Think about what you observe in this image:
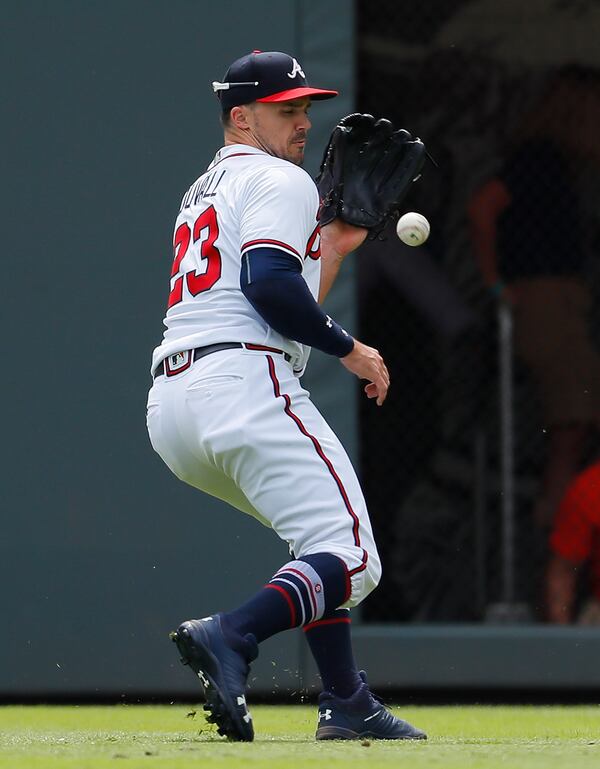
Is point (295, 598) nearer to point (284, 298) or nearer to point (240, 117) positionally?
point (284, 298)

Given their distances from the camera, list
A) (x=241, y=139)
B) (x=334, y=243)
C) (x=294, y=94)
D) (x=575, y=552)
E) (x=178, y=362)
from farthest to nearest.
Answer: (x=575, y=552) → (x=334, y=243) → (x=241, y=139) → (x=294, y=94) → (x=178, y=362)

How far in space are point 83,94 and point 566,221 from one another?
82.1 inches

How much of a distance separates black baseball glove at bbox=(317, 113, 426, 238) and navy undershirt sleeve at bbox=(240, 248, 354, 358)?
65 cm

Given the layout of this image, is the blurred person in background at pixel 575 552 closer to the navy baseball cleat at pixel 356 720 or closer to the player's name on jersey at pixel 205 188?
the navy baseball cleat at pixel 356 720

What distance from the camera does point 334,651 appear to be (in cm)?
355

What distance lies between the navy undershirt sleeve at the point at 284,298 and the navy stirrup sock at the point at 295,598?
49 cm

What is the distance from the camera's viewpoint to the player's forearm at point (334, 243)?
4102 mm

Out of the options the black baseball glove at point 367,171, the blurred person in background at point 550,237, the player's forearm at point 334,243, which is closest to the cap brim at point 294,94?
the black baseball glove at point 367,171

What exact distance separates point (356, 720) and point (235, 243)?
114 centimetres

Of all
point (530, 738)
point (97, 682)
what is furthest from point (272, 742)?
point (97, 682)

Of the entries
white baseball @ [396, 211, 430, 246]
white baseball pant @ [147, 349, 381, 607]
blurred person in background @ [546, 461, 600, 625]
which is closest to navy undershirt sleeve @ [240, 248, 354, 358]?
white baseball pant @ [147, 349, 381, 607]

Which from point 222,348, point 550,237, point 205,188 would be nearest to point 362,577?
point 222,348

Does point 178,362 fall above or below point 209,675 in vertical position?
above

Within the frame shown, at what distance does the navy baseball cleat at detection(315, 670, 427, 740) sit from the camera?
11.6 ft
